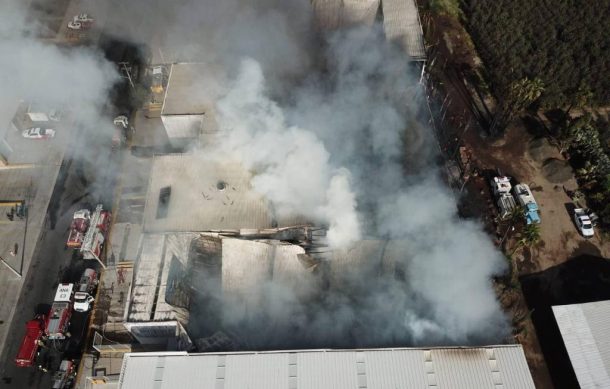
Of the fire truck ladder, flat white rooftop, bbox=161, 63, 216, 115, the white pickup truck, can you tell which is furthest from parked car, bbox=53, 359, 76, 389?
the white pickup truck

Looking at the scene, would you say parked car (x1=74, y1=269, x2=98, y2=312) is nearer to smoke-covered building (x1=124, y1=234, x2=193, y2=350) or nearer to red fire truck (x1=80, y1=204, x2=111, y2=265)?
red fire truck (x1=80, y1=204, x2=111, y2=265)

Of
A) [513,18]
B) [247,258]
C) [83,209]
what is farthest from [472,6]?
[83,209]

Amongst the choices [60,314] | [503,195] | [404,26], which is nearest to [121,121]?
[60,314]

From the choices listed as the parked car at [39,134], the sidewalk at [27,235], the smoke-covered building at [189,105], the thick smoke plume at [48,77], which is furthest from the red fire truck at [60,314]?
the thick smoke plume at [48,77]

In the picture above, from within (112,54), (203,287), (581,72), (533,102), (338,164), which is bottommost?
(203,287)

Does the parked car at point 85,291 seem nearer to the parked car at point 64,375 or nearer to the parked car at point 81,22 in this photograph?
the parked car at point 64,375

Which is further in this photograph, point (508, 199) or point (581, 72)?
point (581, 72)

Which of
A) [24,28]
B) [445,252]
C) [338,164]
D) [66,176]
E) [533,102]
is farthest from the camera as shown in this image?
[24,28]

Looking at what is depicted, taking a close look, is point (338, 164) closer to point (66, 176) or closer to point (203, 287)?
point (203, 287)
